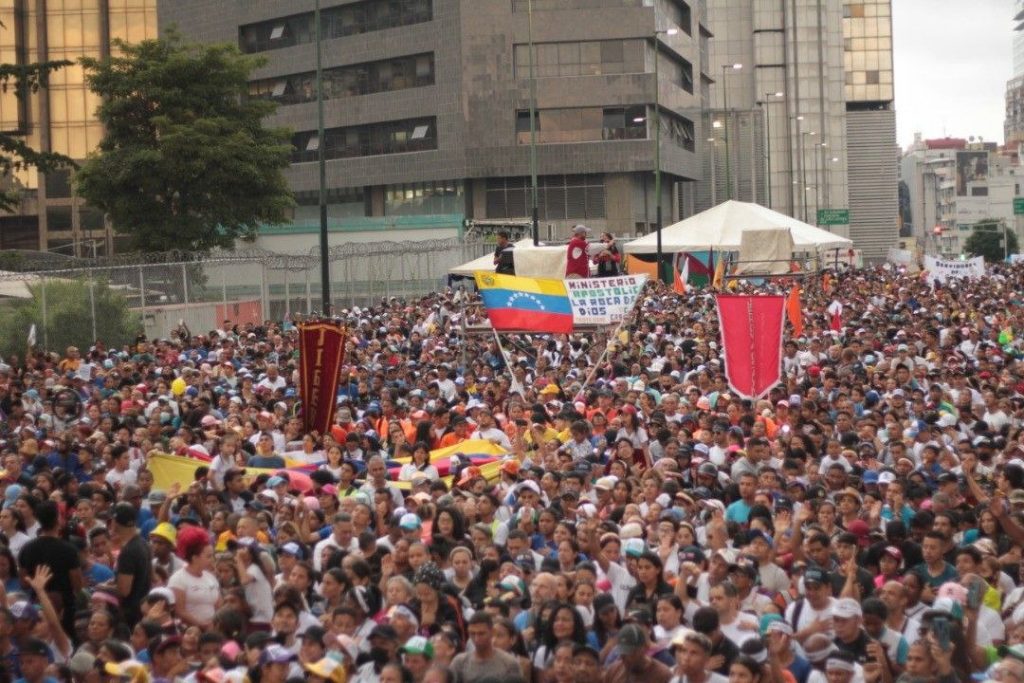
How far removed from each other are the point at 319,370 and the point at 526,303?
450 centimetres

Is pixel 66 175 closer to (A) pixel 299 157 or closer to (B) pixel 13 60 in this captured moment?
(B) pixel 13 60

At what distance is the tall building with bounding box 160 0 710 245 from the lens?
234 feet

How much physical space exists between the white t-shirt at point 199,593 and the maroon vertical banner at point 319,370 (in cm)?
741

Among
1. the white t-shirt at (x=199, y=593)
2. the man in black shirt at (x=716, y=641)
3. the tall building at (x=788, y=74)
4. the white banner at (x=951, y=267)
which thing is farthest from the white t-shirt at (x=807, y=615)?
the tall building at (x=788, y=74)

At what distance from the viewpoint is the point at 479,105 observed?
71312mm

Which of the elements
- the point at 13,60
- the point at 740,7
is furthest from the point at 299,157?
the point at 740,7

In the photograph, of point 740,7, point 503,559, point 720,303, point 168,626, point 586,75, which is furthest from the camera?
point 740,7

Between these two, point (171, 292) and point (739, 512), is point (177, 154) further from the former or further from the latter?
point (739, 512)

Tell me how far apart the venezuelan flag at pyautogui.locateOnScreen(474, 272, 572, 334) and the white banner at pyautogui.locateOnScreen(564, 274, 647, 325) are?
0.11 meters

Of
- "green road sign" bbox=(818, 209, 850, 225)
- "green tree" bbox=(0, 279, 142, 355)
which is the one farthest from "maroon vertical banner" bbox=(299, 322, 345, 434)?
"green road sign" bbox=(818, 209, 850, 225)

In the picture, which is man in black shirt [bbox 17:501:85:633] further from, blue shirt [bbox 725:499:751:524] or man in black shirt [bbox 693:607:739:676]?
blue shirt [bbox 725:499:751:524]

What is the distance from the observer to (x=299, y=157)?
7862cm

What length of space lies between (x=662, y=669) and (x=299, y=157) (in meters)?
72.4

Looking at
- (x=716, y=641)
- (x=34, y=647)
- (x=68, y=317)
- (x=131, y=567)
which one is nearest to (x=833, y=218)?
(x=68, y=317)
